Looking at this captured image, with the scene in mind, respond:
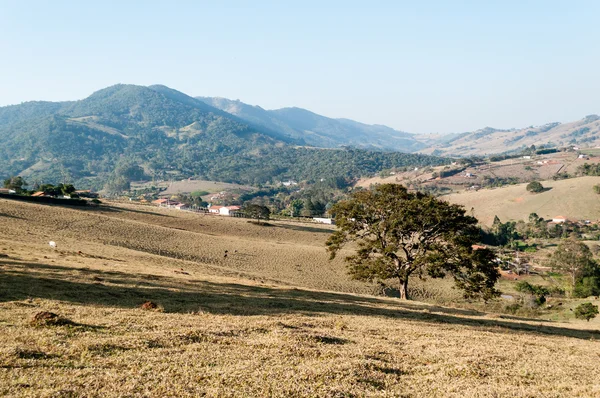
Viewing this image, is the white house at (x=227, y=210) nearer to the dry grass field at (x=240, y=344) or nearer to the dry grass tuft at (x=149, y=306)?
the dry grass field at (x=240, y=344)

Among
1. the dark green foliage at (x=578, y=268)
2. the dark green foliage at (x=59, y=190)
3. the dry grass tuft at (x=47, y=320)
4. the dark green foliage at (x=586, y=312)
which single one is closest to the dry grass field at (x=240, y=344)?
the dry grass tuft at (x=47, y=320)

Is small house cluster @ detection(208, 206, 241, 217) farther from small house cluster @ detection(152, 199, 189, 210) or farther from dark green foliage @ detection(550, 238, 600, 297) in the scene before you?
dark green foliage @ detection(550, 238, 600, 297)

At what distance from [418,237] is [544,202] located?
5859 inches

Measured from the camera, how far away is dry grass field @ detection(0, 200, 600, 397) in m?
10.4

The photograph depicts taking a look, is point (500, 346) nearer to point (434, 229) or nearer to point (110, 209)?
point (434, 229)

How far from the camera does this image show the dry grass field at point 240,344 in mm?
10398

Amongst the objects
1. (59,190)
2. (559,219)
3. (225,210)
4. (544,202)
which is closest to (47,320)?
(59,190)

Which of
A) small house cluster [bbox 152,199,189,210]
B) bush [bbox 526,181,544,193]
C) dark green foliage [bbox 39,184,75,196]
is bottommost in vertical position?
small house cluster [bbox 152,199,189,210]

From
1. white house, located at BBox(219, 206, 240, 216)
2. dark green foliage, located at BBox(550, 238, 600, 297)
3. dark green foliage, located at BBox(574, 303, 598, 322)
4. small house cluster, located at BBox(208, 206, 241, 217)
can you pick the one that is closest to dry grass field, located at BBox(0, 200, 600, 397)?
dark green foliage, located at BBox(574, 303, 598, 322)

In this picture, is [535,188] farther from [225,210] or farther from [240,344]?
[240,344]

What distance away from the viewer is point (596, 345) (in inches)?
848

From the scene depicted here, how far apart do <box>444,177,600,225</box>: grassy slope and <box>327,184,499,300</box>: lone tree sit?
128 meters

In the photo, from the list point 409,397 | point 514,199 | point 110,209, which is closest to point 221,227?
point 110,209

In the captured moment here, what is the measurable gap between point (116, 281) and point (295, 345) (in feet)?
54.1
